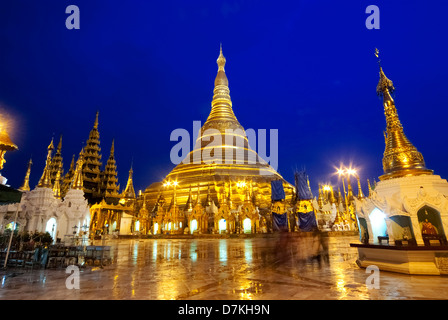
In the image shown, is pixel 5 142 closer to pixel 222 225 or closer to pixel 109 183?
pixel 222 225

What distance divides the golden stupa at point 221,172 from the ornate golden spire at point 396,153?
20.5 meters

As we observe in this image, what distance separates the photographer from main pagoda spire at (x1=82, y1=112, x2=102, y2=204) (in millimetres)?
38000

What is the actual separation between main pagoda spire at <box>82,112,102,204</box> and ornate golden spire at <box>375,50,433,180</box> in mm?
39921

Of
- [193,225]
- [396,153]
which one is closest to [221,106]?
[193,225]

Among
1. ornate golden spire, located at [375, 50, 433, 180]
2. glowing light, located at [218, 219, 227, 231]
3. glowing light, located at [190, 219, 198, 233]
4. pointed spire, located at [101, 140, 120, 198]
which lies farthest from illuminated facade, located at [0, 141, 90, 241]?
pointed spire, located at [101, 140, 120, 198]

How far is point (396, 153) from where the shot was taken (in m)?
8.73

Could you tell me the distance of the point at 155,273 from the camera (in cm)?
616

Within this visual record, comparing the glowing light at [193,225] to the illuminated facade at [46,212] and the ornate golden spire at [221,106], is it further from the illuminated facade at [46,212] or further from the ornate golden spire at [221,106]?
the ornate golden spire at [221,106]

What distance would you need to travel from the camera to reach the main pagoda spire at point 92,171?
38.0 meters

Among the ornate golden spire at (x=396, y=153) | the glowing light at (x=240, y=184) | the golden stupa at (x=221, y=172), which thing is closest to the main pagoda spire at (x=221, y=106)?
the golden stupa at (x=221, y=172)

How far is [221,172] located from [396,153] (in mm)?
27840
